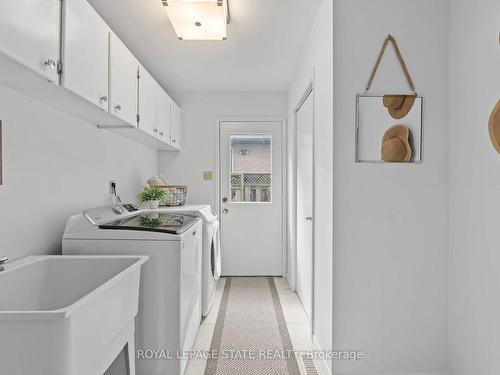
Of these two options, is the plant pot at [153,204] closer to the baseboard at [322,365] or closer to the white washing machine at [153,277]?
the white washing machine at [153,277]

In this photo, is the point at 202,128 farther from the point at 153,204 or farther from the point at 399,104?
the point at 399,104

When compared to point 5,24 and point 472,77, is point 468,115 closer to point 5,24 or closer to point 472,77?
point 472,77

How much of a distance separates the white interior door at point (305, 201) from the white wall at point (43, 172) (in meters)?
1.59

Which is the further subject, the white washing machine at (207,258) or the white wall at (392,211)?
the white washing machine at (207,258)

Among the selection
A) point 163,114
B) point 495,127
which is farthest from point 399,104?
point 163,114

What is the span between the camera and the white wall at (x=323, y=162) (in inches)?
79.2

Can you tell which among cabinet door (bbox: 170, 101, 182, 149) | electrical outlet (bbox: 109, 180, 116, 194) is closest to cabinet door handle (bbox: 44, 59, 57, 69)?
electrical outlet (bbox: 109, 180, 116, 194)

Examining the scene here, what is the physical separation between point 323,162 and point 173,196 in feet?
5.98

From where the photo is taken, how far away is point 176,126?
3920 millimetres

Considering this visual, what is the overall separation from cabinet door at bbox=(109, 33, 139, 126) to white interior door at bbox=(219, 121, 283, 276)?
74.9 inches

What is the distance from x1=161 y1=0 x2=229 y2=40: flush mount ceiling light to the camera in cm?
205

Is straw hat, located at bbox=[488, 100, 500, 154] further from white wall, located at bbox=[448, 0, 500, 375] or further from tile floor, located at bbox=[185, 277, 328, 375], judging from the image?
tile floor, located at bbox=[185, 277, 328, 375]

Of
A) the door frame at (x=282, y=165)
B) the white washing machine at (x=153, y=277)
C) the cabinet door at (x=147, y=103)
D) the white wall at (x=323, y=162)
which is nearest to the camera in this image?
A: the white washing machine at (x=153, y=277)

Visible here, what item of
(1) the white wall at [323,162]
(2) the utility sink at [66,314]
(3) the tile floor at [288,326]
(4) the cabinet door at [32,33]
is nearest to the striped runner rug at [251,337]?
(3) the tile floor at [288,326]
